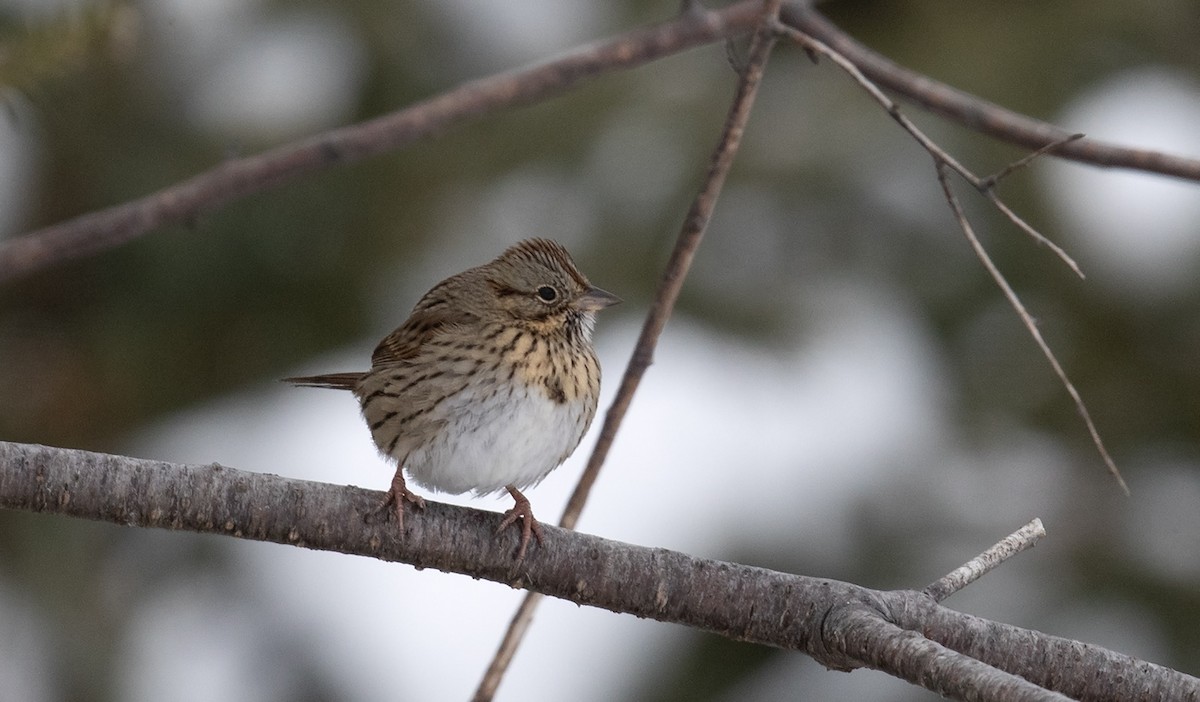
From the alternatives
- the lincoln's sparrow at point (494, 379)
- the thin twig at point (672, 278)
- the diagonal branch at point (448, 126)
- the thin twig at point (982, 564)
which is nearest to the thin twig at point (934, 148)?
the thin twig at point (672, 278)

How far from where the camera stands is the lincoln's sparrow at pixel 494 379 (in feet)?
10.6

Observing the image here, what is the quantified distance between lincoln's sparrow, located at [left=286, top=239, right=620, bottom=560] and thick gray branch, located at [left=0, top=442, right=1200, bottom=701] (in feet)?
1.97

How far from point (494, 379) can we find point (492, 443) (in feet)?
0.56

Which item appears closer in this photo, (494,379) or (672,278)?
(672,278)

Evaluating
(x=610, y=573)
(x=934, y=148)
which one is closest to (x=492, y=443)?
(x=610, y=573)

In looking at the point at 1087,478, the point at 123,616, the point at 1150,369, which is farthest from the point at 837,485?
the point at 123,616

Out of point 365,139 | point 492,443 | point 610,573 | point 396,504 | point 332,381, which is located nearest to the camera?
point 610,573

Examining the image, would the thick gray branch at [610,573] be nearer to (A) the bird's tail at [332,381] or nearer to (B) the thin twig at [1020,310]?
(B) the thin twig at [1020,310]

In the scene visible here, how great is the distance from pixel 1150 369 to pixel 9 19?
4.70 meters

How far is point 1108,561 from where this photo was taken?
19.2 ft

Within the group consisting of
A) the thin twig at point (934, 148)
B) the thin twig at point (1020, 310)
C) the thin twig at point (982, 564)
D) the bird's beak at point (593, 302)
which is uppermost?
the bird's beak at point (593, 302)

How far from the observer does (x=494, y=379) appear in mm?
3295

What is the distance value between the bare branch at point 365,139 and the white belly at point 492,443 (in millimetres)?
725

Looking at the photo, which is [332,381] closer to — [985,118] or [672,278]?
[672,278]
